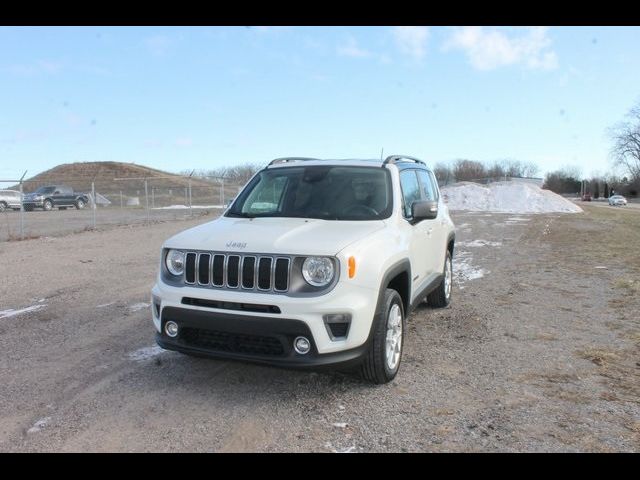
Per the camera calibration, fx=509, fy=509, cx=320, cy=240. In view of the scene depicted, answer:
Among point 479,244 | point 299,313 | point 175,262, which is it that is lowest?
point 479,244

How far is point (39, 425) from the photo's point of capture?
3506mm

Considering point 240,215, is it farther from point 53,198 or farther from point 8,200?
point 53,198

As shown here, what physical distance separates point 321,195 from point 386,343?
161 centimetres

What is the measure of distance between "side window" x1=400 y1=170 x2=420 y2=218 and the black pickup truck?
3277 cm

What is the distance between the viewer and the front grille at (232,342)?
3660 mm

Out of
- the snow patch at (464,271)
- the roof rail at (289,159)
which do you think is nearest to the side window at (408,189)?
the roof rail at (289,159)

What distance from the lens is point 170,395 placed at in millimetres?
Result: 3986

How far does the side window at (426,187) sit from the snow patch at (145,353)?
3.40 metres

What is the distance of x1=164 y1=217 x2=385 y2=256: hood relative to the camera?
373 centimetres

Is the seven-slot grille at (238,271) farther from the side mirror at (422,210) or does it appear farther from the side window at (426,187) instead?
the side window at (426,187)

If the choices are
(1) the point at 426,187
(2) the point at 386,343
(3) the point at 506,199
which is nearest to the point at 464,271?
(1) the point at 426,187

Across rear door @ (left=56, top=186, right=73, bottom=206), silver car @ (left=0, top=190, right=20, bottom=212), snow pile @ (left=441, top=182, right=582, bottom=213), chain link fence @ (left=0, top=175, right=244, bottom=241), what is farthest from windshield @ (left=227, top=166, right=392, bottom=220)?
rear door @ (left=56, top=186, right=73, bottom=206)

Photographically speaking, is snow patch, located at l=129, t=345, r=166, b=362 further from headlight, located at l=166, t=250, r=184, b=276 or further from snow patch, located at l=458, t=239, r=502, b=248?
snow patch, located at l=458, t=239, r=502, b=248

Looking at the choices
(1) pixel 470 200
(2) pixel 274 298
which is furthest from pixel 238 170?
(2) pixel 274 298
